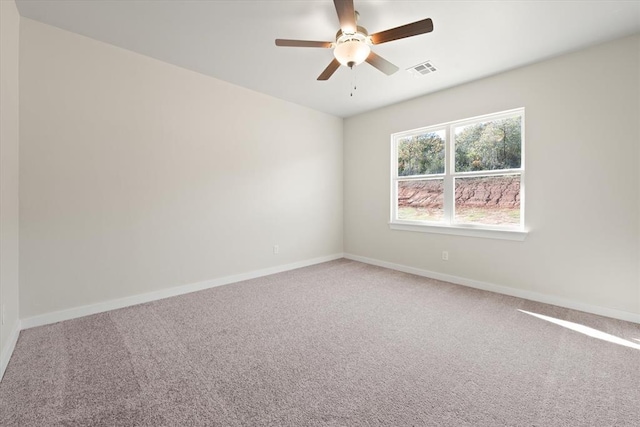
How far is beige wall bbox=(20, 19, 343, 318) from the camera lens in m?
2.43

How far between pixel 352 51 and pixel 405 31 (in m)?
0.40

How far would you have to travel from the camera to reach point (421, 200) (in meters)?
4.20

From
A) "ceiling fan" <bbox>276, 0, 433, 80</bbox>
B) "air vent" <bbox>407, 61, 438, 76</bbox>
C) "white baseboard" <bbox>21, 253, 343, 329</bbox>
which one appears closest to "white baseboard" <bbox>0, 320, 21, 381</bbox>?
"white baseboard" <bbox>21, 253, 343, 329</bbox>

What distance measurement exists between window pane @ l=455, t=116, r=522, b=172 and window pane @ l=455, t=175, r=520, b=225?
173mm

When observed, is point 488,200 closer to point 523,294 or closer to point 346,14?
point 523,294

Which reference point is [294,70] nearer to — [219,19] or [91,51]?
[219,19]

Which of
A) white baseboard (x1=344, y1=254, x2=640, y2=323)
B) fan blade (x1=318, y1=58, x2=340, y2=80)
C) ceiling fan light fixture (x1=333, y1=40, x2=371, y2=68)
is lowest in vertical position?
white baseboard (x1=344, y1=254, x2=640, y2=323)

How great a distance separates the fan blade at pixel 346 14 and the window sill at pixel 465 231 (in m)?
2.82

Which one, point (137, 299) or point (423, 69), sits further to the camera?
point (423, 69)

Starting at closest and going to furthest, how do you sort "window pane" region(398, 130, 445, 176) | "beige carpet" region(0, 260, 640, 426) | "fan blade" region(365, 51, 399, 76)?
"beige carpet" region(0, 260, 640, 426), "fan blade" region(365, 51, 399, 76), "window pane" region(398, 130, 445, 176)

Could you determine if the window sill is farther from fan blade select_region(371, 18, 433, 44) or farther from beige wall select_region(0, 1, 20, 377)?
beige wall select_region(0, 1, 20, 377)

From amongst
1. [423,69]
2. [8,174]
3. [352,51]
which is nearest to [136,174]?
[8,174]

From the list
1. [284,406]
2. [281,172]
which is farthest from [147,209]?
[284,406]

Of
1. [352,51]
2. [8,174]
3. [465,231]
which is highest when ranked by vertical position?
[352,51]
